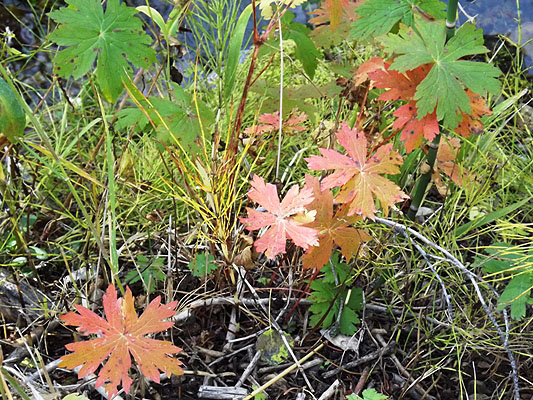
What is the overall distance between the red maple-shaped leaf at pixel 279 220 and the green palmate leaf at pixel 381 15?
42 centimetres

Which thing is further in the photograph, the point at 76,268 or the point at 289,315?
the point at 76,268

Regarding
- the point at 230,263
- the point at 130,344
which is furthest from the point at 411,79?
the point at 130,344

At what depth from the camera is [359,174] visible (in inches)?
49.3

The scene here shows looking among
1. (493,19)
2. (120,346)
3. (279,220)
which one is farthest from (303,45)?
(493,19)

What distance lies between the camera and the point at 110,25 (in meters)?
1.38

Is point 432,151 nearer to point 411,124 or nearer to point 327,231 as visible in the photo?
point 411,124

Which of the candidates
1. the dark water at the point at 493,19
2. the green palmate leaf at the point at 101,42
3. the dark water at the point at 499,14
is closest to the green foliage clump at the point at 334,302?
the green palmate leaf at the point at 101,42

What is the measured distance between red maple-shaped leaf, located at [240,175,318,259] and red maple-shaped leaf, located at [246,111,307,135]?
0.46 m

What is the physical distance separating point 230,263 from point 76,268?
63cm

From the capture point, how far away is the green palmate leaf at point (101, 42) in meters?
1.35

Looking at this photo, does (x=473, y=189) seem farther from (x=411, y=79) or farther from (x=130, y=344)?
(x=130, y=344)

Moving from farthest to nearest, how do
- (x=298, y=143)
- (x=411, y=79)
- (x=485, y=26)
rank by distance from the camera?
(x=485, y=26) < (x=298, y=143) < (x=411, y=79)

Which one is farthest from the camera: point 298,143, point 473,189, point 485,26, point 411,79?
point 485,26

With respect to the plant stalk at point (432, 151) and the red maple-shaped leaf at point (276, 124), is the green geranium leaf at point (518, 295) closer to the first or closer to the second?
the plant stalk at point (432, 151)
